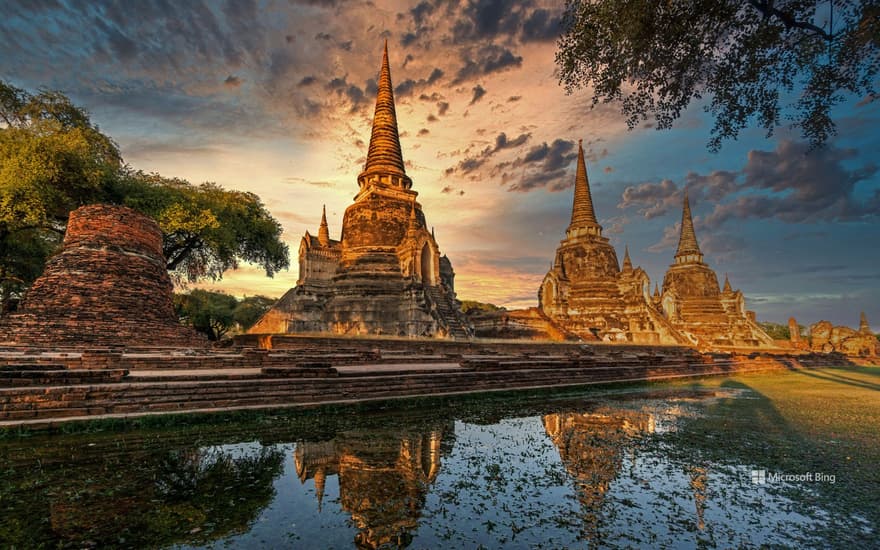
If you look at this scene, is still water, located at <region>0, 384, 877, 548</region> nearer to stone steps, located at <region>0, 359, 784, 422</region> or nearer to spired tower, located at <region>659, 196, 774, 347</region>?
stone steps, located at <region>0, 359, 784, 422</region>

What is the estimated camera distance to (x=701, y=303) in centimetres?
4019

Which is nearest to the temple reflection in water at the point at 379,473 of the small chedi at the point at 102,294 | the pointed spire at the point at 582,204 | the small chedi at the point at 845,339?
the small chedi at the point at 102,294

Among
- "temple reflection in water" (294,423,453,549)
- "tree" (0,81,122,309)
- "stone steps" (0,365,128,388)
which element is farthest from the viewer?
"tree" (0,81,122,309)

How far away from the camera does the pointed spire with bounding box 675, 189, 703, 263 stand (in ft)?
140

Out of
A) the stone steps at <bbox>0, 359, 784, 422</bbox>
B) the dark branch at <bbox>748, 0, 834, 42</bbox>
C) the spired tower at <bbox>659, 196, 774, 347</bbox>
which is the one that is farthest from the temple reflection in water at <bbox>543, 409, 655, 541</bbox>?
the spired tower at <bbox>659, 196, 774, 347</bbox>

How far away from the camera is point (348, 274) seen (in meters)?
24.4

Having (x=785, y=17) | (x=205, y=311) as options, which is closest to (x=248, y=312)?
(x=205, y=311)

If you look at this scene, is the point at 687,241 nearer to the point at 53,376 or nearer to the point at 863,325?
the point at 863,325

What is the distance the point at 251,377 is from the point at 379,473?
434cm

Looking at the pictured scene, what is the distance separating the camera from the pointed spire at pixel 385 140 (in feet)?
93.4

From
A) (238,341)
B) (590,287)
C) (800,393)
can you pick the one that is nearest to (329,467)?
(800,393)

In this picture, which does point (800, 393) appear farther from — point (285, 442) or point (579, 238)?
point (579, 238)

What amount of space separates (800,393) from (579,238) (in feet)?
81.1

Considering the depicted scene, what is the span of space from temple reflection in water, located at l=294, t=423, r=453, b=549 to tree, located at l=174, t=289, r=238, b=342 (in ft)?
83.0
